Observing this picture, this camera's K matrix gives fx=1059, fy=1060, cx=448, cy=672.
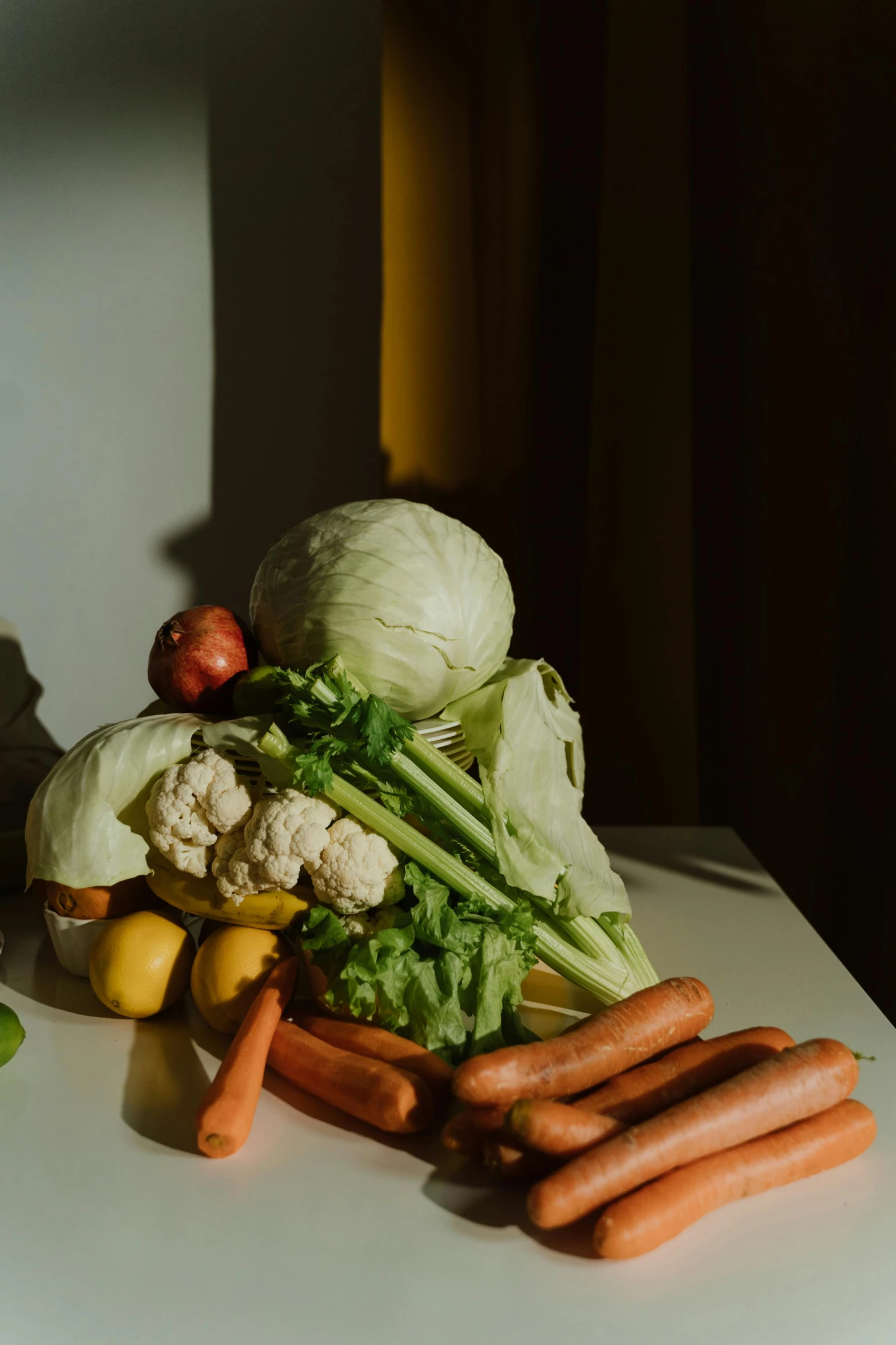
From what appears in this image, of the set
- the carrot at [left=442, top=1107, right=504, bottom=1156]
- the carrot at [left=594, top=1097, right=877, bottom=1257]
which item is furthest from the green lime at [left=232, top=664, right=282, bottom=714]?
the carrot at [left=594, top=1097, right=877, bottom=1257]

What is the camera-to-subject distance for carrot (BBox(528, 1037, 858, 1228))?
2.45 ft

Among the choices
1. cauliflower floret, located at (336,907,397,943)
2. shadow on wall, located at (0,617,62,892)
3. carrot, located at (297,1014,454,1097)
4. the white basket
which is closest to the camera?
carrot, located at (297,1014,454,1097)

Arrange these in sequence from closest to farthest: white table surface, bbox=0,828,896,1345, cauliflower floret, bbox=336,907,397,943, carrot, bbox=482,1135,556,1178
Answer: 1. white table surface, bbox=0,828,896,1345
2. carrot, bbox=482,1135,556,1178
3. cauliflower floret, bbox=336,907,397,943

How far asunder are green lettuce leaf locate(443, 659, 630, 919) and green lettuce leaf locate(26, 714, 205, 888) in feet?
1.01

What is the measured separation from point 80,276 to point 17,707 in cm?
67

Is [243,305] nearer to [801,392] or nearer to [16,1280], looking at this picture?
[801,392]

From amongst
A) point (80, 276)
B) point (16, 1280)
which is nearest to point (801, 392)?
point (80, 276)

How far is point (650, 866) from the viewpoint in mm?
1470

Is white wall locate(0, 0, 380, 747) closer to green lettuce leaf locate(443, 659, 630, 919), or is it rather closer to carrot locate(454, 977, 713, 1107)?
green lettuce leaf locate(443, 659, 630, 919)

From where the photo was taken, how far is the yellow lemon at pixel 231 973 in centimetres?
102

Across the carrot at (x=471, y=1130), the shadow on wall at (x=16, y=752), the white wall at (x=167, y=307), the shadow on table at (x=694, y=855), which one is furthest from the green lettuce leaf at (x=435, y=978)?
the white wall at (x=167, y=307)

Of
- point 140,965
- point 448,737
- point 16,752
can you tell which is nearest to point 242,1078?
point 140,965

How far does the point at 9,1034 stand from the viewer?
931 millimetres

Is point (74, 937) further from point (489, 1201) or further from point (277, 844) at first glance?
point (489, 1201)
